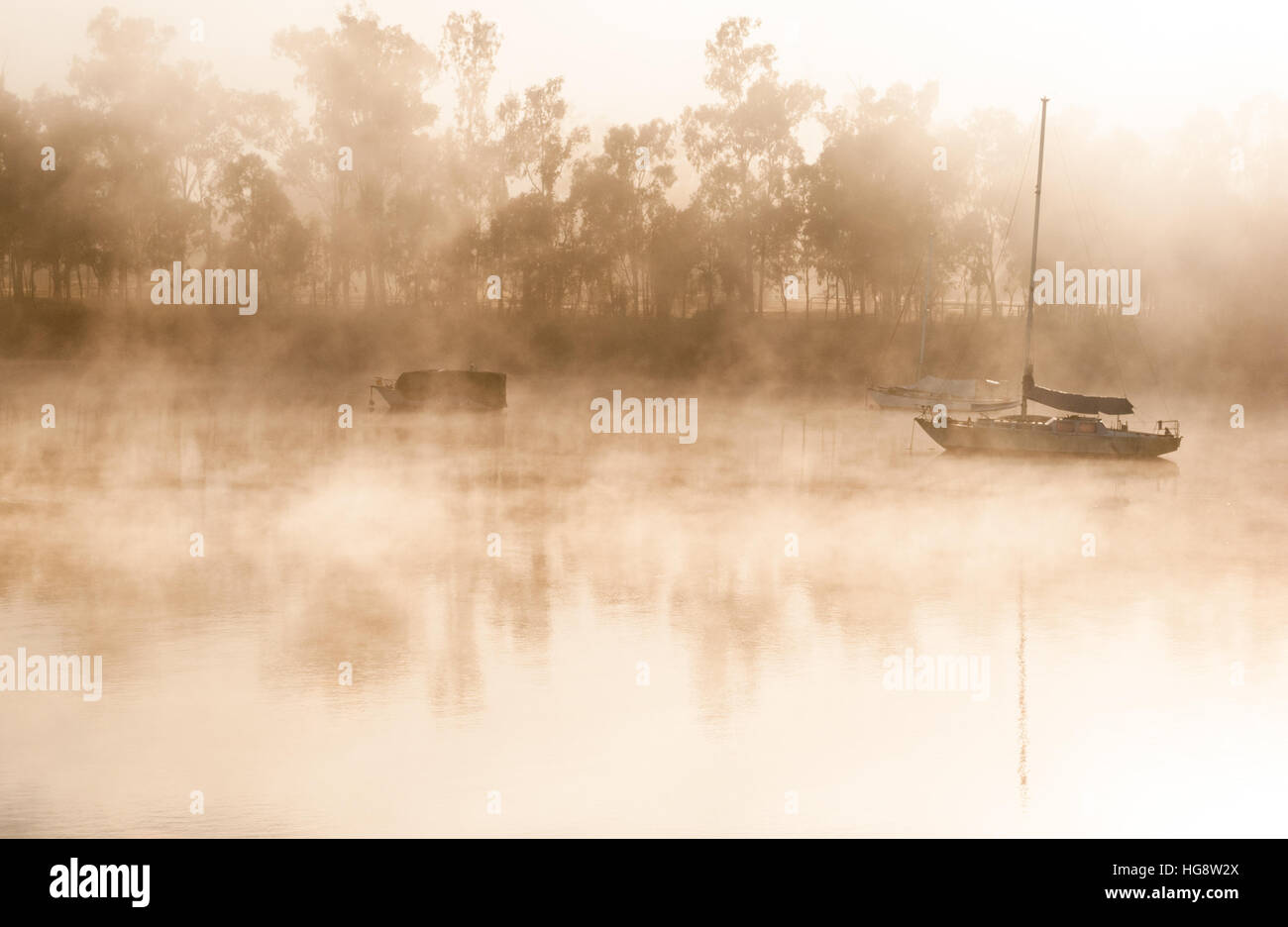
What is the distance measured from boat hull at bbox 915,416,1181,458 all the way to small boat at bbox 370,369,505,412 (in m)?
24.3

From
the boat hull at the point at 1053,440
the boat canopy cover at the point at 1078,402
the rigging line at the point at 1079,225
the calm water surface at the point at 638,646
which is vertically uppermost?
the rigging line at the point at 1079,225

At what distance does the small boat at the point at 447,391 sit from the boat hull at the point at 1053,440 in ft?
79.6

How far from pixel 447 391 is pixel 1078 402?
29149 millimetres

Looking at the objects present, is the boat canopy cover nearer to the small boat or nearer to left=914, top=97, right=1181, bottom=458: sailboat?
left=914, top=97, right=1181, bottom=458: sailboat

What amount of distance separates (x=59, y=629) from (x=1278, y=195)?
90984 mm

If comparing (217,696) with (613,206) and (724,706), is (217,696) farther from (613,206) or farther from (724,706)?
(613,206)

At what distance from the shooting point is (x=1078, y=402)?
2117 inches

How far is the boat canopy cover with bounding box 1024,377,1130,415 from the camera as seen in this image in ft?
174

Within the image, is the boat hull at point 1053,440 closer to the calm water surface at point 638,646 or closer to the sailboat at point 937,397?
the calm water surface at point 638,646

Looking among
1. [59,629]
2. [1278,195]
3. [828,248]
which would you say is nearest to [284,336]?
[828,248]

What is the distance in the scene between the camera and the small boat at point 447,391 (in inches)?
2758

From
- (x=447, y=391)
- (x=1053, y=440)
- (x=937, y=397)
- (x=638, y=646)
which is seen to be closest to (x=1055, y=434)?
(x=1053, y=440)

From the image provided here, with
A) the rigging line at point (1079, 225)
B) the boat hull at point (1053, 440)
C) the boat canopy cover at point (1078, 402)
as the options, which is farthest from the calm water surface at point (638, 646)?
the rigging line at point (1079, 225)

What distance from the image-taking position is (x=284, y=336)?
94.2 meters
